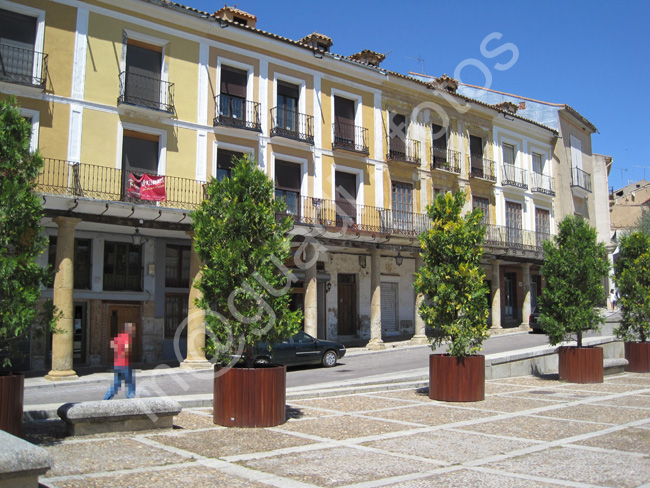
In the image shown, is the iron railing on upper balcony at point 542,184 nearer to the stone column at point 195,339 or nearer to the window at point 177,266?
the window at point 177,266

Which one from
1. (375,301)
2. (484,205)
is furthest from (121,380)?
(484,205)

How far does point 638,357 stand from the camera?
16656mm

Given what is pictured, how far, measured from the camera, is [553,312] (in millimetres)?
14516

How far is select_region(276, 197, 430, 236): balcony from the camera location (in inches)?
827

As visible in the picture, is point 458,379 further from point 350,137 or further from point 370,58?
point 370,58

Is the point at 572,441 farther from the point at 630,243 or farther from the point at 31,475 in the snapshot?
the point at 630,243

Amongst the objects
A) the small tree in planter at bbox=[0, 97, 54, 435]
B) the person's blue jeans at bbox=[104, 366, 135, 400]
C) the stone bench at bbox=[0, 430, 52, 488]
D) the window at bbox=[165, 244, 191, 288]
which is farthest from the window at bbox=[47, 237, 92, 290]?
the stone bench at bbox=[0, 430, 52, 488]

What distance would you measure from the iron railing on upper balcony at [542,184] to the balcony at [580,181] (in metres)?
2.03

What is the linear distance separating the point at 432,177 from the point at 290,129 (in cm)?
729

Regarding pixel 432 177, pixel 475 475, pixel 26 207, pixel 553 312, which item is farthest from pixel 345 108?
pixel 475 475

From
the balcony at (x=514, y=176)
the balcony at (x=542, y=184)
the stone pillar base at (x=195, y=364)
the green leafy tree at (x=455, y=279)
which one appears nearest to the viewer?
the green leafy tree at (x=455, y=279)

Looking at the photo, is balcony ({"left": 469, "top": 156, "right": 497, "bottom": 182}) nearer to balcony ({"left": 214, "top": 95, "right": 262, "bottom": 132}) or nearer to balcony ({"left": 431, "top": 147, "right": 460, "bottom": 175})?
balcony ({"left": 431, "top": 147, "right": 460, "bottom": 175})

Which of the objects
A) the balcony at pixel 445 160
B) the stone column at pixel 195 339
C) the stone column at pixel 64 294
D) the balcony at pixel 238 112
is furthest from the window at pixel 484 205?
the stone column at pixel 64 294

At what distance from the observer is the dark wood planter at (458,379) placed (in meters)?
11.3
